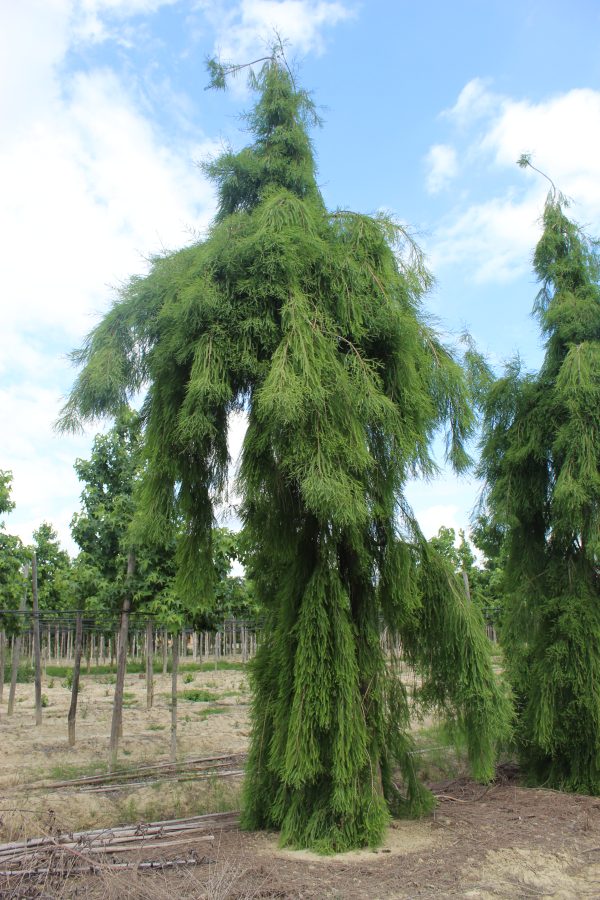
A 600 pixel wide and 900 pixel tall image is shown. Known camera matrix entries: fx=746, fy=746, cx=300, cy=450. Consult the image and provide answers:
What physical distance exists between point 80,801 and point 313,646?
3688mm

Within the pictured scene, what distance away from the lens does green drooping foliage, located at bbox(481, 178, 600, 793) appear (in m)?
8.05

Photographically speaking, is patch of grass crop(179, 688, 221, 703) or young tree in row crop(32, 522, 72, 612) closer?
patch of grass crop(179, 688, 221, 703)

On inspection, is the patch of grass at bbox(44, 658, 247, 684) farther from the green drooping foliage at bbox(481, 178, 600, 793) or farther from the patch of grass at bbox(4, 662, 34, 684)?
the green drooping foliage at bbox(481, 178, 600, 793)

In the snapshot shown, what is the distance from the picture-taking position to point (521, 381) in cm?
930

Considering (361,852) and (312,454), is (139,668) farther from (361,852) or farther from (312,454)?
(312,454)

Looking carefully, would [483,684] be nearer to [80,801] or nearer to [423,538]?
[423,538]

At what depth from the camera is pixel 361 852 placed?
18.7 feet

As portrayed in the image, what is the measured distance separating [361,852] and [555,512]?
14.9 feet

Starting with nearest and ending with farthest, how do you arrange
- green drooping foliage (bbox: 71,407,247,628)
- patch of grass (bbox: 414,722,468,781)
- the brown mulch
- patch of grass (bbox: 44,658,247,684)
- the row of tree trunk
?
the brown mulch < patch of grass (bbox: 414,722,468,781) < green drooping foliage (bbox: 71,407,247,628) < the row of tree trunk < patch of grass (bbox: 44,658,247,684)

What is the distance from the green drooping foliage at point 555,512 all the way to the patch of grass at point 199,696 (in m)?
9.91

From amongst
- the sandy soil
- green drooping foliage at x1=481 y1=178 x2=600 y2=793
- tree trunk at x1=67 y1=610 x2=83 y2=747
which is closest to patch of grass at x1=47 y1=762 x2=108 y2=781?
the sandy soil

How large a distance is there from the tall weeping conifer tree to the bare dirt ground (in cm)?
37

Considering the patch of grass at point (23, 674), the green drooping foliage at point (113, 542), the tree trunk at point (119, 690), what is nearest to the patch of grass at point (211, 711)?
the green drooping foliage at point (113, 542)

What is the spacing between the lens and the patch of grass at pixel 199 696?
17.1 metres
